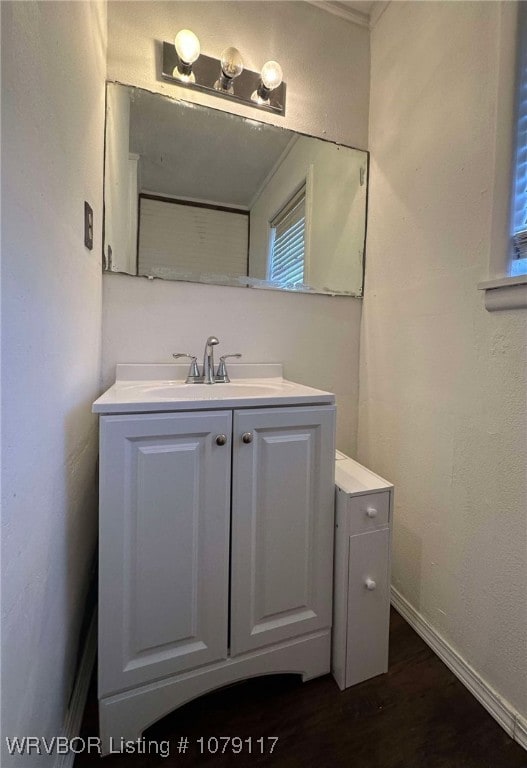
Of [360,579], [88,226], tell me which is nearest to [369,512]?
[360,579]

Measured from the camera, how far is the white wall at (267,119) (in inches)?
47.7

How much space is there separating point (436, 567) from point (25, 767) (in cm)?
112

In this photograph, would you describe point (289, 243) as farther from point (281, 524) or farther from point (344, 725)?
point (344, 725)

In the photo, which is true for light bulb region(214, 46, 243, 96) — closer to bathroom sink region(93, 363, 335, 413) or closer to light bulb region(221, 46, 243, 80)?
light bulb region(221, 46, 243, 80)

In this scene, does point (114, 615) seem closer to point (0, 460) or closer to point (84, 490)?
point (84, 490)

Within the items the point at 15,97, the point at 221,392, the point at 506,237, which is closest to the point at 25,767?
the point at 221,392

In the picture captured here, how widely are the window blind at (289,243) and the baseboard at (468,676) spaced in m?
1.33

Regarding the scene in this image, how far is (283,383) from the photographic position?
134 cm

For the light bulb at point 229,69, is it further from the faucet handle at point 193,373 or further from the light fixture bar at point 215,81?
the faucet handle at point 193,373

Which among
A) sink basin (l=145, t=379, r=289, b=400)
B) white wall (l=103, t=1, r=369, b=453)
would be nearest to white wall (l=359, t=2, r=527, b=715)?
white wall (l=103, t=1, r=369, b=453)

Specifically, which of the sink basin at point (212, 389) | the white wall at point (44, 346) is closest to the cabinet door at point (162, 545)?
the white wall at point (44, 346)

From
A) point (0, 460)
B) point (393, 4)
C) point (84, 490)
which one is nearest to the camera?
point (0, 460)

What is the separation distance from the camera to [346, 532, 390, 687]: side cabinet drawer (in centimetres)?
98

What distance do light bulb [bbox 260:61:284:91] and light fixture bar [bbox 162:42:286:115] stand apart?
4 centimetres
